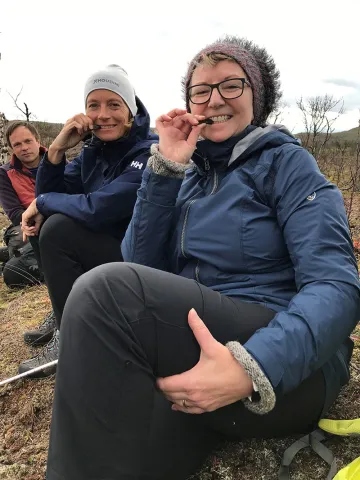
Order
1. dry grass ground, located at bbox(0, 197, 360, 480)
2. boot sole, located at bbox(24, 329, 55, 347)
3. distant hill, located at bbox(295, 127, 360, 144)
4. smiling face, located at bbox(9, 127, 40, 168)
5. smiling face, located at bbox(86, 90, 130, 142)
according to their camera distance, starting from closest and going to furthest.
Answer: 1. dry grass ground, located at bbox(0, 197, 360, 480)
2. smiling face, located at bbox(86, 90, 130, 142)
3. boot sole, located at bbox(24, 329, 55, 347)
4. smiling face, located at bbox(9, 127, 40, 168)
5. distant hill, located at bbox(295, 127, 360, 144)

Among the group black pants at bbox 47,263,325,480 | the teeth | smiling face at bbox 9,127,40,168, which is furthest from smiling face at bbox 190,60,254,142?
smiling face at bbox 9,127,40,168

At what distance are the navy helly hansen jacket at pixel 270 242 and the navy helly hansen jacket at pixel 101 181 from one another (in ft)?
2.04

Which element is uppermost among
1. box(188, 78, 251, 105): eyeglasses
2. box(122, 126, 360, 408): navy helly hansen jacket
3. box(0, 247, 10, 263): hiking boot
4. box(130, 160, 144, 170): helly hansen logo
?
box(188, 78, 251, 105): eyeglasses

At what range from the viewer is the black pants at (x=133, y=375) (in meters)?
1.20

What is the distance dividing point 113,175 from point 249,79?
1138mm

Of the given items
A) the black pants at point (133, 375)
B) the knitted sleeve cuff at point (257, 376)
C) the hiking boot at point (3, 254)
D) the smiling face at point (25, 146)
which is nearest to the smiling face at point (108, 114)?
the black pants at point (133, 375)

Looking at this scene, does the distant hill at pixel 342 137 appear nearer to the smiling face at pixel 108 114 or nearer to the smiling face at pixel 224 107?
the smiling face at pixel 108 114

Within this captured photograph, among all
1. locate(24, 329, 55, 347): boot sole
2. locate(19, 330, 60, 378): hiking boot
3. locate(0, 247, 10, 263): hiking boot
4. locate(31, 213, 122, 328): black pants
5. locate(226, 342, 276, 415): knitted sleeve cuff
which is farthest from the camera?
locate(0, 247, 10, 263): hiking boot

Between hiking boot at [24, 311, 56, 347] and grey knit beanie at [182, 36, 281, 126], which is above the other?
grey knit beanie at [182, 36, 281, 126]

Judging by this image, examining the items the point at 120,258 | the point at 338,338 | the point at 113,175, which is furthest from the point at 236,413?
the point at 113,175

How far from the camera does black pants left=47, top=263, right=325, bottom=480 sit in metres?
1.20

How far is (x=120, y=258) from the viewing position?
96.6 inches

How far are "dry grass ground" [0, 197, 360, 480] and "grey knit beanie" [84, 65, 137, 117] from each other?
1.80 meters

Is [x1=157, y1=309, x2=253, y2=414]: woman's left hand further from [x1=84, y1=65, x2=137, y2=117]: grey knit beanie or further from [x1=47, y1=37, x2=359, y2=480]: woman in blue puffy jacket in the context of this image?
[x1=84, y1=65, x2=137, y2=117]: grey knit beanie
